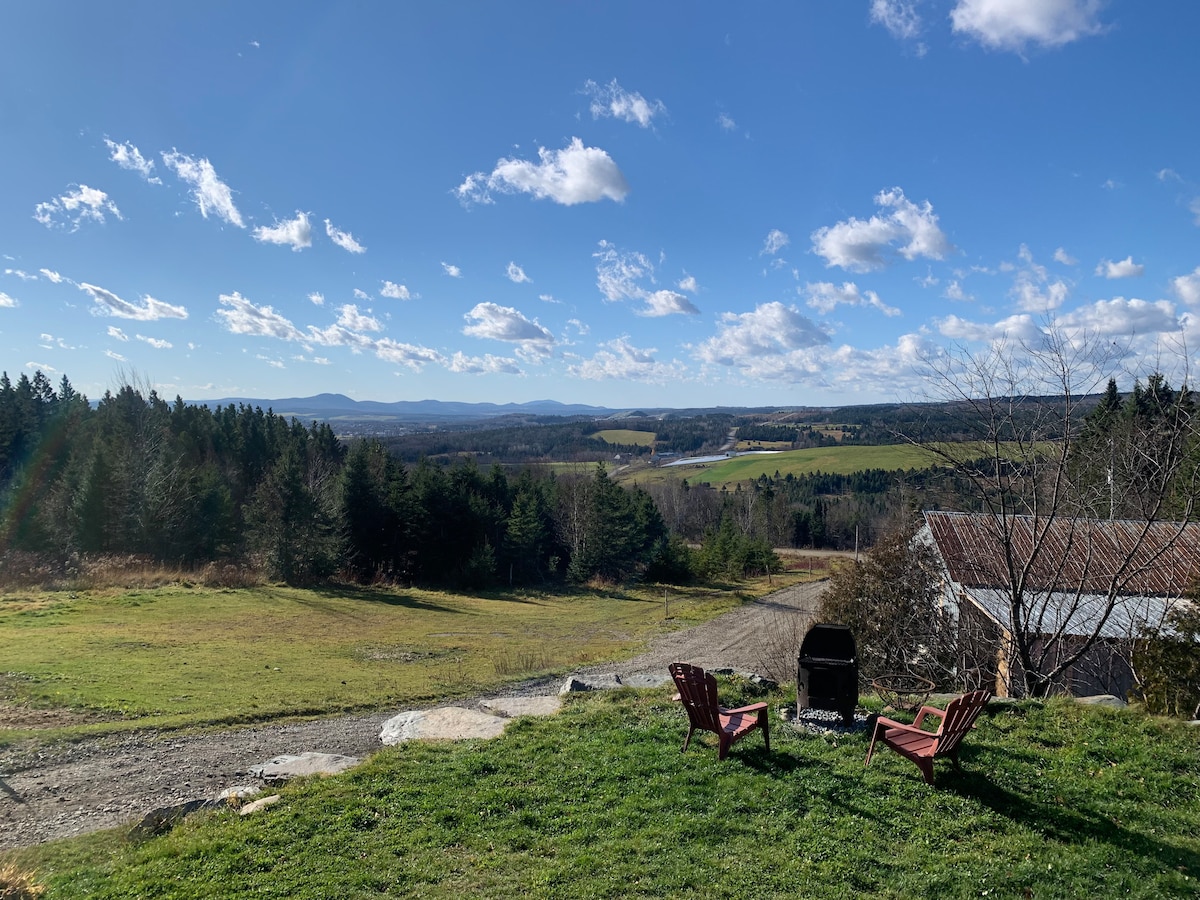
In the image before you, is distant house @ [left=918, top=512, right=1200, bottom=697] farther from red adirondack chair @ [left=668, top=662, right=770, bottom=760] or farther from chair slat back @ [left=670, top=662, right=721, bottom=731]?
chair slat back @ [left=670, top=662, right=721, bottom=731]

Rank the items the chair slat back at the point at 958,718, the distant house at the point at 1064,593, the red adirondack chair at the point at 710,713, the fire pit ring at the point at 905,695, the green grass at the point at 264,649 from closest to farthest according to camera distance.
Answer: the chair slat back at the point at 958,718 < the red adirondack chair at the point at 710,713 < the fire pit ring at the point at 905,695 < the distant house at the point at 1064,593 < the green grass at the point at 264,649

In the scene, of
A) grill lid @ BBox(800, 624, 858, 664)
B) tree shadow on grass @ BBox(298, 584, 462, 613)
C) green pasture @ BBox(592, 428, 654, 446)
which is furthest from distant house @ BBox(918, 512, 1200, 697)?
green pasture @ BBox(592, 428, 654, 446)

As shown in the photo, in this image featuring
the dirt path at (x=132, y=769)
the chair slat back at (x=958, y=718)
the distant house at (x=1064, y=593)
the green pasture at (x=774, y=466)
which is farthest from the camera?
the green pasture at (x=774, y=466)

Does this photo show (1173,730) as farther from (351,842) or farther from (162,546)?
(162,546)

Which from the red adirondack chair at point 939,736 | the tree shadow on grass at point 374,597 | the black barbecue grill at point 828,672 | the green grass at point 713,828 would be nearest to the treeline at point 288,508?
the tree shadow on grass at point 374,597

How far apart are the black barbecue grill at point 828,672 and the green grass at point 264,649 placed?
343 inches

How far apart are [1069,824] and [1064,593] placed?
8.48 metres

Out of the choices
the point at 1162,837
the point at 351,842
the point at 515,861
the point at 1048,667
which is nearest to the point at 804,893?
the point at 515,861

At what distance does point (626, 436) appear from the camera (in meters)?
181

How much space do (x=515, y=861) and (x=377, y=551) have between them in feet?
130

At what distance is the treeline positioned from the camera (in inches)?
1272

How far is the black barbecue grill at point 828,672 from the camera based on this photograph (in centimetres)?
781

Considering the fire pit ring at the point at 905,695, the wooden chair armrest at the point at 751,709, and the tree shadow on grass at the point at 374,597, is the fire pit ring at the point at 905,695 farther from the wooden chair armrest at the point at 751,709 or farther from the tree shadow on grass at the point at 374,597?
the tree shadow on grass at the point at 374,597

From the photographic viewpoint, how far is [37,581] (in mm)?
25422
